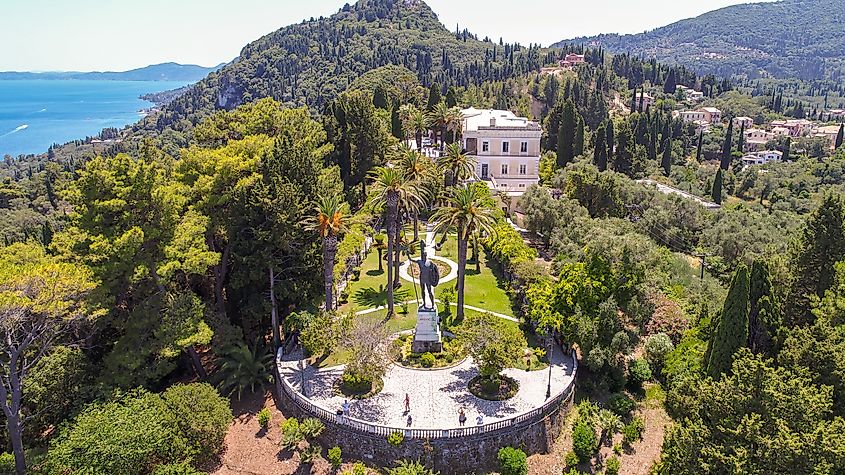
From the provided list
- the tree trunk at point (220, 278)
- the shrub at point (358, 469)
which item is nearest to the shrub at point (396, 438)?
the shrub at point (358, 469)

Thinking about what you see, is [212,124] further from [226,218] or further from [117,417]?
[117,417]

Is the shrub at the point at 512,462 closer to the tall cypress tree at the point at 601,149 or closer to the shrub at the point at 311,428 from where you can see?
the shrub at the point at 311,428

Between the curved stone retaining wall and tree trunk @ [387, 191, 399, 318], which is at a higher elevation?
tree trunk @ [387, 191, 399, 318]

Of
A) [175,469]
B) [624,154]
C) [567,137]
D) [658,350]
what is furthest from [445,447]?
[624,154]

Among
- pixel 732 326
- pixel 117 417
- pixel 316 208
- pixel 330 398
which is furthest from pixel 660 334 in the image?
pixel 117 417

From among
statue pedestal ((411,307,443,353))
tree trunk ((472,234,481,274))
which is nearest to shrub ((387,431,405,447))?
statue pedestal ((411,307,443,353))

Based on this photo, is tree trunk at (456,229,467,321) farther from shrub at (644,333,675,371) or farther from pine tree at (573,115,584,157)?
pine tree at (573,115,584,157)
